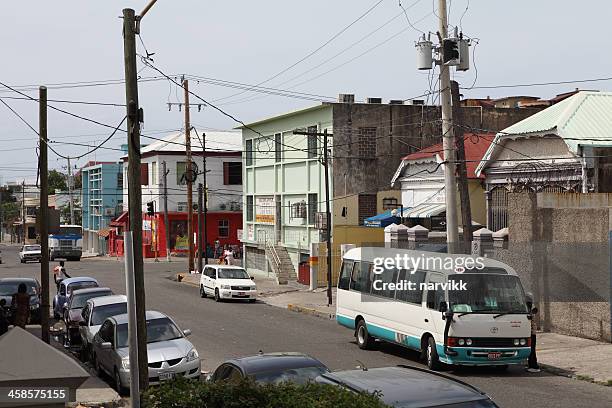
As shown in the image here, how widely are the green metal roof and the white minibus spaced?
362 inches

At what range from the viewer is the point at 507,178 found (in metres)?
31.0

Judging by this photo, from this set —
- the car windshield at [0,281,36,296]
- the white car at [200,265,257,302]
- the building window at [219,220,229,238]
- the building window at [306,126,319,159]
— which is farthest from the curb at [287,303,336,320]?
the building window at [219,220,229,238]

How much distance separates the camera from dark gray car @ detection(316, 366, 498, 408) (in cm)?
874

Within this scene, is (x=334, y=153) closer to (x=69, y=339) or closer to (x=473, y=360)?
(x=69, y=339)

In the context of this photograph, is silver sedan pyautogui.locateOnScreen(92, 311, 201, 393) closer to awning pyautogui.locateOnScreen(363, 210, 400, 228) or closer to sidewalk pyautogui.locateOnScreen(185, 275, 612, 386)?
sidewalk pyautogui.locateOnScreen(185, 275, 612, 386)

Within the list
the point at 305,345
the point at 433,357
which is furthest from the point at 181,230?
the point at 433,357

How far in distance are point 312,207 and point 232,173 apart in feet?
112

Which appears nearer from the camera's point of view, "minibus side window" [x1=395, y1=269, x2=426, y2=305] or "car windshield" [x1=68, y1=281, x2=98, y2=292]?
"minibus side window" [x1=395, y1=269, x2=426, y2=305]

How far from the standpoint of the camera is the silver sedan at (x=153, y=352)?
1733cm

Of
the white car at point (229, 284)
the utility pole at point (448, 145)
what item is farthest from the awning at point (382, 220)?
the utility pole at point (448, 145)

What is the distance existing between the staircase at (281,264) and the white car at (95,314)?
24.0 meters

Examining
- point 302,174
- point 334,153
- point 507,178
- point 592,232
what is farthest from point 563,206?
point 302,174

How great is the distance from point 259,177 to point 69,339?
95.5 feet

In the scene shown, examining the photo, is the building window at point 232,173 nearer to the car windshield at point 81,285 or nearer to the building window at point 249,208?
the building window at point 249,208
